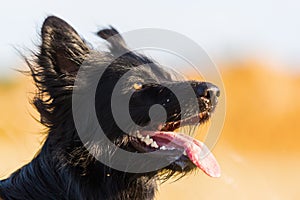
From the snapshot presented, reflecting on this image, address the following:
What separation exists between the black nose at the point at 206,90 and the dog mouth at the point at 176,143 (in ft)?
0.57

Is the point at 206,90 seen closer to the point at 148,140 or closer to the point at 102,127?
the point at 148,140

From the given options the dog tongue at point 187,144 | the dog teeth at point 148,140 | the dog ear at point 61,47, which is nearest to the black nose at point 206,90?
the dog tongue at point 187,144

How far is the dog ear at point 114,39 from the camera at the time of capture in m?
7.58

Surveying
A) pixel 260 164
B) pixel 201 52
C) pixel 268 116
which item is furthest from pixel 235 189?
pixel 268 116

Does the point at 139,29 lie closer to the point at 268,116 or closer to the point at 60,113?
the point at 60,113

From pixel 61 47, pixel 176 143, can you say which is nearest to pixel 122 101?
pixel 176 143

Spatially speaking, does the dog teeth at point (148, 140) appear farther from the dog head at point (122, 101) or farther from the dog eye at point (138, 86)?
the dog eye at point (138, 86)

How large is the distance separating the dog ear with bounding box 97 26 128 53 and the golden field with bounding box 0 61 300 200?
0.83 m

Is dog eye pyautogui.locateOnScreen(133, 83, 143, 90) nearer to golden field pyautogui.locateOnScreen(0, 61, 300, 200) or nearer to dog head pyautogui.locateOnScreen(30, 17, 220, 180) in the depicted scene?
dog head pyautogui.locateOnScreen(30, 17, 220, 180)

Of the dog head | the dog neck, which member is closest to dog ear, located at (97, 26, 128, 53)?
the dog head

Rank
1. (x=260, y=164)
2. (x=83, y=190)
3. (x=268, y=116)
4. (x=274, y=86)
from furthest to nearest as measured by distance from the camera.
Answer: (x=274, y=86)
(x=268, y=116)
(x=260, y=164)
(x=83, y=190)

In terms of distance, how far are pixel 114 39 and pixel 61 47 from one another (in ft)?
2.34

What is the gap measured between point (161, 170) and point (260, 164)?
11.3 m

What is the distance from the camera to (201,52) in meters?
8.24
